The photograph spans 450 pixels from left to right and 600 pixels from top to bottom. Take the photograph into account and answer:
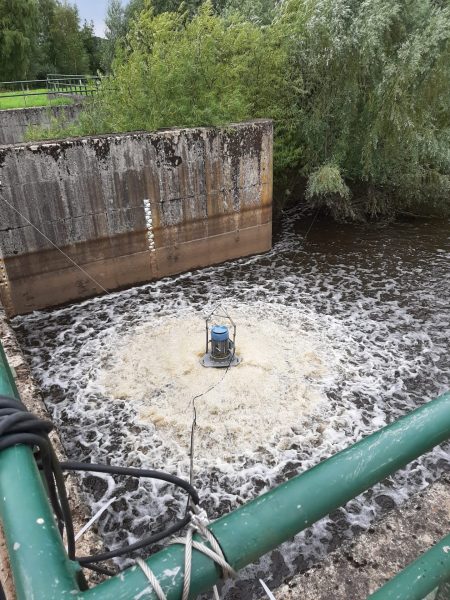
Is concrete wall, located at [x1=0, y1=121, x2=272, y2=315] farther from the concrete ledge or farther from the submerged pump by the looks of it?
the concrete ledge

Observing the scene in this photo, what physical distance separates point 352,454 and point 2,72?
1356 inches

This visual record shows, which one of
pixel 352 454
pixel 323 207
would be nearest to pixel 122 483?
pixel 352 454

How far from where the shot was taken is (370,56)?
11156 millimetres

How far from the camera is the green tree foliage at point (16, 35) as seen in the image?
2748cm

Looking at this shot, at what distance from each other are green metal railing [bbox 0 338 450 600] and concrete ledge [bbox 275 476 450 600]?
1348 mm

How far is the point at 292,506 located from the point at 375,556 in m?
1.85

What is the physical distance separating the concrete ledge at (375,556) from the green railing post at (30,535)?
189 centimetres

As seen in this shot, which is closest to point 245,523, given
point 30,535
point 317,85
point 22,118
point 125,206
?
point 30,535

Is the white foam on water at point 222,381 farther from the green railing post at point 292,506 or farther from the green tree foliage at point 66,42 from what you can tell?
the green tree foliage at point 66,42

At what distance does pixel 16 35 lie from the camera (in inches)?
1078

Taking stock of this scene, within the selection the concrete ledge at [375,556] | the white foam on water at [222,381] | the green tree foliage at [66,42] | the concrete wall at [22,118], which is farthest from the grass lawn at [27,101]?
the concrete ledge at [375,556]

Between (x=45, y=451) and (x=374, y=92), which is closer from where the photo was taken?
(x=45, y=451)

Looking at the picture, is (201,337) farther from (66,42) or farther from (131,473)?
(66,42)

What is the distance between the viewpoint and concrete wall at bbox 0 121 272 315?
8.78 m
